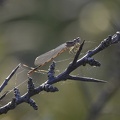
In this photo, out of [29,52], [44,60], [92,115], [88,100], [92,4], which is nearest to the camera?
[44,60]

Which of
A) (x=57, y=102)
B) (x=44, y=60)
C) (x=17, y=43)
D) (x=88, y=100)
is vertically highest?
(x=17, y=43)

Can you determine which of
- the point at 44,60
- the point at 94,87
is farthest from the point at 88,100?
the point at 44,60

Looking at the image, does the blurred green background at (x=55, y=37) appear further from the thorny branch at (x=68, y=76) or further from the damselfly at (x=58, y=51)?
the thorny branch at (x=68, y=76)

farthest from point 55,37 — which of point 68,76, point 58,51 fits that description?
point 68,76

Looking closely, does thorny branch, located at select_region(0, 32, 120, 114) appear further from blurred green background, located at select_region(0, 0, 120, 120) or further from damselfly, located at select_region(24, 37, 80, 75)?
blurred green background, located at select_region(0, 0, 120, 120)

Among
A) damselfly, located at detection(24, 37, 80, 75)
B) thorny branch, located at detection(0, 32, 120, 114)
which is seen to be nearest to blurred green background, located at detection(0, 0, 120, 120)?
damselfly, located at detection(24, 37, 80, 75)

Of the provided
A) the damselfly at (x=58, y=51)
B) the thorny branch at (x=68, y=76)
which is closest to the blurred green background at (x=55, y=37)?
the damselfly at (x=58, y=51)

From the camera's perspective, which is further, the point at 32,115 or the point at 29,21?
the point at 29,21

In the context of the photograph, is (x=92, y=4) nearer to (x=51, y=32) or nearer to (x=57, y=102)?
(x=51, y=32)

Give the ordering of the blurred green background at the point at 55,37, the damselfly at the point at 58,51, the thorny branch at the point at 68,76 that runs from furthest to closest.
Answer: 1. the blurred green background at the point at 55,37
2. the damselfly at the point at 58,51
3. the thorny branch at the point at 68,76
